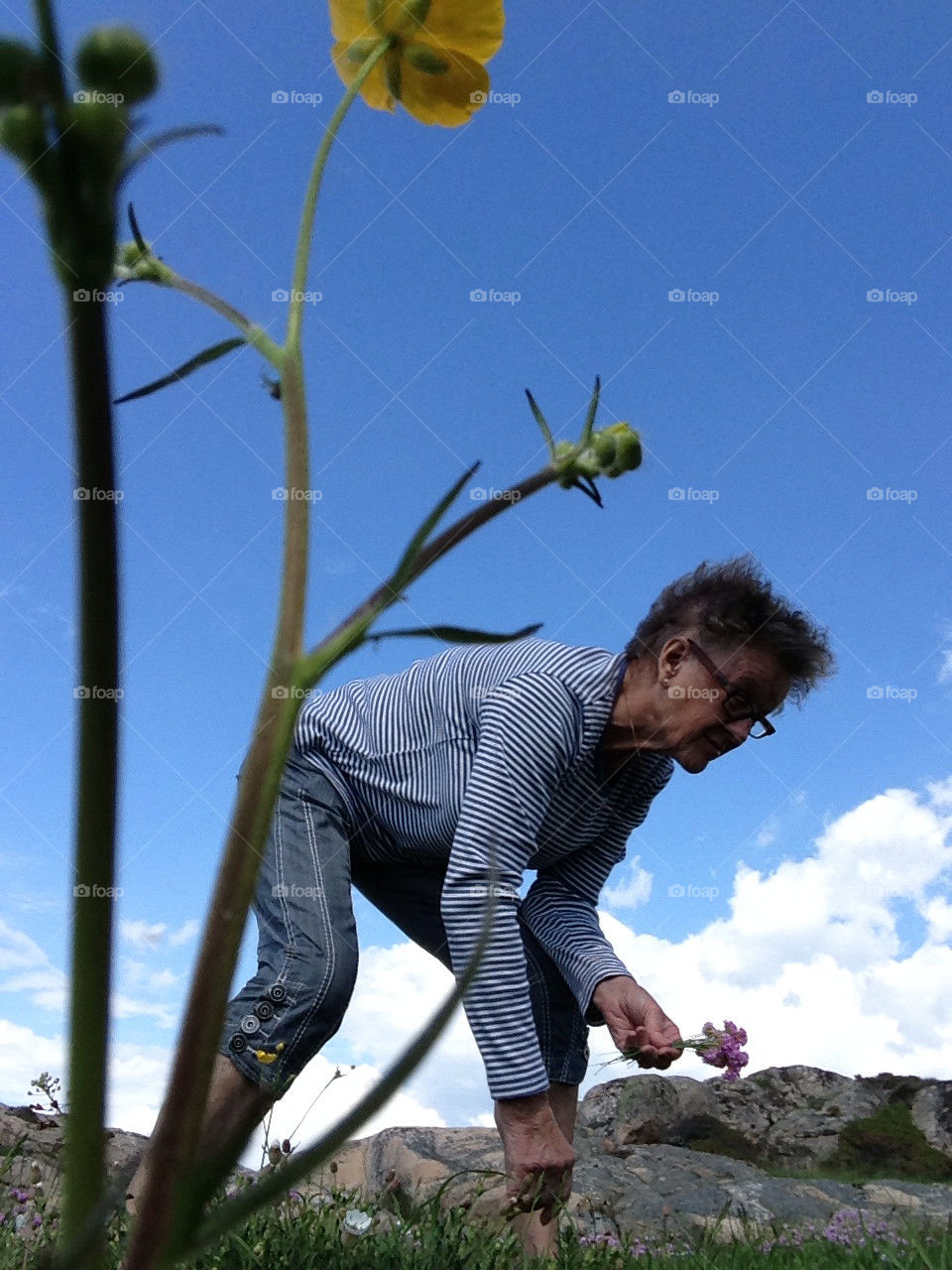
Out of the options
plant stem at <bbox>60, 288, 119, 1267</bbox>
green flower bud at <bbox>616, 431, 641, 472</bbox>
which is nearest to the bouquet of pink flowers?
green flower bud at <bbox>616, 431, 641, 472</bbox>

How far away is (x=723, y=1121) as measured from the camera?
779cm

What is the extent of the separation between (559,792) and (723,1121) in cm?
632

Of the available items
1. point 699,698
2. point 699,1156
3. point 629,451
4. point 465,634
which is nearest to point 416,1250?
point 699,698

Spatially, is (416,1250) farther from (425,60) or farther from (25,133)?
(25,133)

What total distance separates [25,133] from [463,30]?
34 cm

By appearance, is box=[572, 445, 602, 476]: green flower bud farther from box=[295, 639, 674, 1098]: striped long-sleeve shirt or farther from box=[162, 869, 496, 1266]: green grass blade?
box=[295, 639, 674, 1098]: striped long-sleeve shirt

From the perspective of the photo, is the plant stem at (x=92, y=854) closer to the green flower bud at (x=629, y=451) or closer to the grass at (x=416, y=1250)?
the green flower bud at (x=629, y=451)

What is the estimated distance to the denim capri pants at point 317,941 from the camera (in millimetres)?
1983

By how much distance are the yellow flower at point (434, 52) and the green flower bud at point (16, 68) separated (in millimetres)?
304

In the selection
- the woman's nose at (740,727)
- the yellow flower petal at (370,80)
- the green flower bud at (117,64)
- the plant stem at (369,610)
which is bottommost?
the plant stem at (369,610)

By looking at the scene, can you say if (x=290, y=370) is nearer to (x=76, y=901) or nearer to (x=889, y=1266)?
(x=76, y=901)

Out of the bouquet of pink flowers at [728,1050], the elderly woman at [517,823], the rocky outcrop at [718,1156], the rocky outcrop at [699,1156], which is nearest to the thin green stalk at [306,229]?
the rocky outcrop at [699,1156]

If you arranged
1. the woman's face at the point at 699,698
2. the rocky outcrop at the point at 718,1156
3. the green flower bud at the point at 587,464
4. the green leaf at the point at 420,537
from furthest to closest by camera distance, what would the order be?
the rocky outcrop at the point at 718,1156 < the woman's face at the point at 699,698 < the green flower bud at the point at 587,464 < the green leaf at the point at 420,537

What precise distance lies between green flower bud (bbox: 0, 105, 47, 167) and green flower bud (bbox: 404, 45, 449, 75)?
33cm
